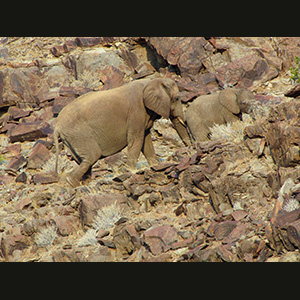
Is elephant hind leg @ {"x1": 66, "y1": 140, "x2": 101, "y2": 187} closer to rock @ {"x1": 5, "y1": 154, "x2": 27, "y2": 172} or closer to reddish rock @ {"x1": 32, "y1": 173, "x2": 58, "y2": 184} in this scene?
reddish rock @ {"x1": 32, "y1": 173, "x2": 58, "y2": 184}

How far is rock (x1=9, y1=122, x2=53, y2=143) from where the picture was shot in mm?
21234

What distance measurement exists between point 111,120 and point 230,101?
12.4 feet

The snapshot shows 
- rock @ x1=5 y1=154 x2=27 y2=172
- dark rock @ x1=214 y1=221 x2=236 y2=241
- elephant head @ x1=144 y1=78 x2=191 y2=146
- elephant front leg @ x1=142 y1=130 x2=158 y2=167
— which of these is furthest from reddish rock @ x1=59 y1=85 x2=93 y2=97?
dark rock @ x1=214 y1=221 x2=236 y2=241

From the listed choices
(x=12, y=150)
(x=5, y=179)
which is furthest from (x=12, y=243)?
(x=12, y=150)

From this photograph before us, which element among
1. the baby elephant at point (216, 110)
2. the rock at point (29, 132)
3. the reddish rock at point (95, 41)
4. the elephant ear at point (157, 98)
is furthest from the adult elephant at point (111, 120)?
the reddish rock at point (95, 41)

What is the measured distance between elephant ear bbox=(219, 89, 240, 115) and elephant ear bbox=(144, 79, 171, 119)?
2.23 metres

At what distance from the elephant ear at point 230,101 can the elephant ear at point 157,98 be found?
223 cm

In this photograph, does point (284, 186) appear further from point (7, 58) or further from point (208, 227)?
point (7, 58)

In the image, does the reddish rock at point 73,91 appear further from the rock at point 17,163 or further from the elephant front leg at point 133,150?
the elephant front leg at point 133,150

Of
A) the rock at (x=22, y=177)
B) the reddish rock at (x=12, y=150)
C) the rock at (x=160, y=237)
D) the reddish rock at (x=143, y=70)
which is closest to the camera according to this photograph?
the rock at (x=160, y=237)

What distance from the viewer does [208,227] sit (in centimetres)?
1029

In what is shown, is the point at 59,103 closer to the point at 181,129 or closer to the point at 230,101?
the point at 181,129

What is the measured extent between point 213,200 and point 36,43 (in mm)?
18354

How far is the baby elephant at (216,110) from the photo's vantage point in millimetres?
16672
